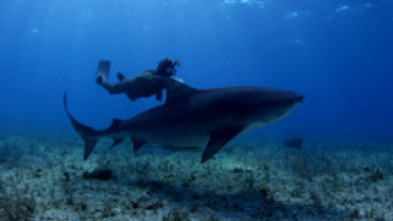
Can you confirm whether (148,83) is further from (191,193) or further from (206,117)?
(191,193)

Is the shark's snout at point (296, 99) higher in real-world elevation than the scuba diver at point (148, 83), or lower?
lower

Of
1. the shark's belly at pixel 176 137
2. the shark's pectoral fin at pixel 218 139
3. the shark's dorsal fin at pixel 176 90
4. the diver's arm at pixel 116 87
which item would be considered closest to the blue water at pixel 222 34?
the diver's arm at pixel 116 87

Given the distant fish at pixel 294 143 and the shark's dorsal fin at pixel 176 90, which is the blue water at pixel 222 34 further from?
the shark's dorsal fin at pixel 176 90

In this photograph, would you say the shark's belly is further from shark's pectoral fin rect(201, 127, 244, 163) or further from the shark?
shark's pectoral fin rect(201, 127, 244, 163)

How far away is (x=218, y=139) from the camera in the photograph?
513 centimetres

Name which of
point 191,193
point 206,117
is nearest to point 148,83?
point 206,117

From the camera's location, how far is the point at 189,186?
242 inches

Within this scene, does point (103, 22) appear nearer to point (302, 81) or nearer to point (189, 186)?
point (189, 186)

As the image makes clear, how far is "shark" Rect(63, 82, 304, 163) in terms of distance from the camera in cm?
506

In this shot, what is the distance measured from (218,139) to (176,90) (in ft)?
5.88

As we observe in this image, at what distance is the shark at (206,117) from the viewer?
5059 mm

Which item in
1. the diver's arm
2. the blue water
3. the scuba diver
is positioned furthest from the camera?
the blue water

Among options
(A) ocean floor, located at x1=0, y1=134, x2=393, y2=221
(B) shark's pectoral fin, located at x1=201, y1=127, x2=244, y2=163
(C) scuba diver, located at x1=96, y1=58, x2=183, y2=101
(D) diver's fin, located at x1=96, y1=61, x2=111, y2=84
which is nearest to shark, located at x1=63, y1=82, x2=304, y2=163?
(B) shark's pectoral fin, located at x1=201, y1=127, x2=244, y2=163

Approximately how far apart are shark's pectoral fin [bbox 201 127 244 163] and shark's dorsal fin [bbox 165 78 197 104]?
1386mm
